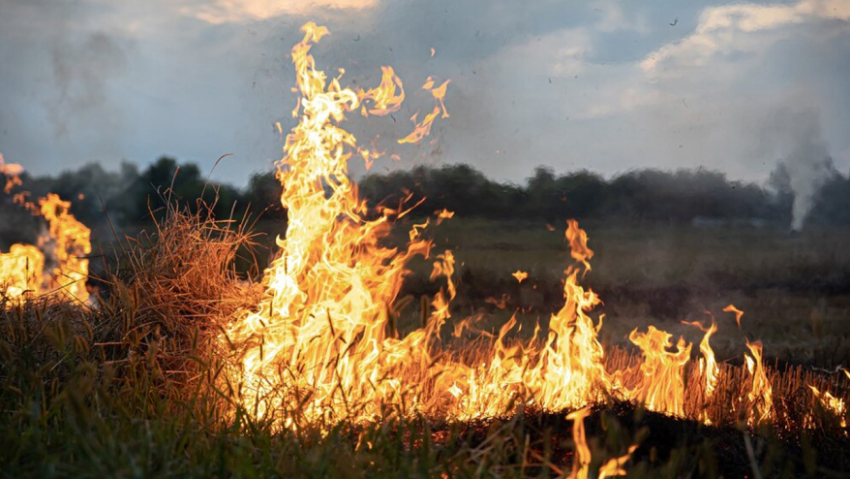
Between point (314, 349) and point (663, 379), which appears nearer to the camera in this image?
point (314, 349)

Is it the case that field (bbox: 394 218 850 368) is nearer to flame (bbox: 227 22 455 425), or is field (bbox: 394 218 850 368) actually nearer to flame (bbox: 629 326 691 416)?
flame (bbox: 629 326 691 416)

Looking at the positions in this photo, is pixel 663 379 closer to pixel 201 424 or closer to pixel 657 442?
pixel 657 442

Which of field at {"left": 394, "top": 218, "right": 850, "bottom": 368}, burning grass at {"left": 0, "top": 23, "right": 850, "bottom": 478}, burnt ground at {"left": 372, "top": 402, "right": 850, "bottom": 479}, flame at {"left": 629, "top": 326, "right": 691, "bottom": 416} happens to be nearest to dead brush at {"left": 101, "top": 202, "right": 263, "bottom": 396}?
burning grass at {"left": 0, "top": 23, "right": 850, "bottom": 478}

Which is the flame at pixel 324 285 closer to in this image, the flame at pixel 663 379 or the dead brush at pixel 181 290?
the dead brush at pixel 181 290

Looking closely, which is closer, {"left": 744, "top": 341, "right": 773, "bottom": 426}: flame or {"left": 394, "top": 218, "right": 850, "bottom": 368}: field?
{"left": 744, "top": 341, "right": 773, "bottom": 426}: flame

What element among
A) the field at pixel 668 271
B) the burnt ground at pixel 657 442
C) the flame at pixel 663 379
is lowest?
the burnt ground at pixel 657 442

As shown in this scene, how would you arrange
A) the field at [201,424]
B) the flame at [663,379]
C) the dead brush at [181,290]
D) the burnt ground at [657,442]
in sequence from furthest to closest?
the flame at [663,379], the dead brush at [181,290], the burnt ground at [657,442], the field at [201,424]

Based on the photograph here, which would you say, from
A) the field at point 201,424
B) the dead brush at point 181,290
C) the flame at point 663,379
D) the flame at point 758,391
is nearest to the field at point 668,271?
the field at point 201,424

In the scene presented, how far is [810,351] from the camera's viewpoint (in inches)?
599

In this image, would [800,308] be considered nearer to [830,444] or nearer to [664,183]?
[664,183]

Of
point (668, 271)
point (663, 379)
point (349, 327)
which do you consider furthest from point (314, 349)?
point (668, 271)

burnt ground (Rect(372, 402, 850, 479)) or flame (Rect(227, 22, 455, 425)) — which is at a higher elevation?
flame (Rect(227, 22, 455, 425))

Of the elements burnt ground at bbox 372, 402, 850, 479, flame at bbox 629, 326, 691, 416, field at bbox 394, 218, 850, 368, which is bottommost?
burnt ground at bbox 372, 402, 850, 479

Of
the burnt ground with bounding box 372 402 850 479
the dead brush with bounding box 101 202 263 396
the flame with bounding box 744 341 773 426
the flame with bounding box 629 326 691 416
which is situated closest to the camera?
the burnt ground with bounding box 372 402 850 479
